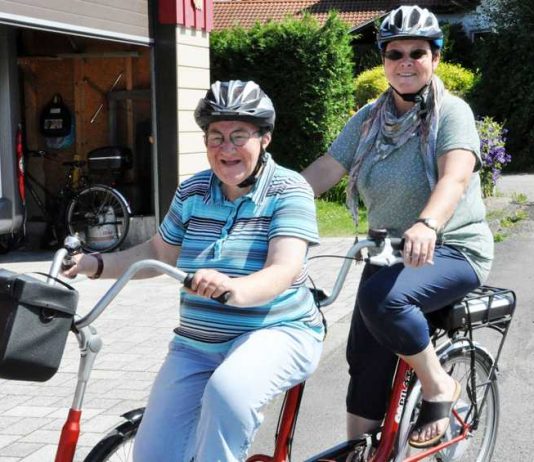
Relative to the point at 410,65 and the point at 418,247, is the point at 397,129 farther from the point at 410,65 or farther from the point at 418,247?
the point at 418,247

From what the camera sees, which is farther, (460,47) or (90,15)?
(460,47)

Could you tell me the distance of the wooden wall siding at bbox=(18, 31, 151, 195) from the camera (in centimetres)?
1150

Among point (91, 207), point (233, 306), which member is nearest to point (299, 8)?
point (91, 207)

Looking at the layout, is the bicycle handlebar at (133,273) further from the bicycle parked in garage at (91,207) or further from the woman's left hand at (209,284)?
the bicycle parked in garage at (91,207)

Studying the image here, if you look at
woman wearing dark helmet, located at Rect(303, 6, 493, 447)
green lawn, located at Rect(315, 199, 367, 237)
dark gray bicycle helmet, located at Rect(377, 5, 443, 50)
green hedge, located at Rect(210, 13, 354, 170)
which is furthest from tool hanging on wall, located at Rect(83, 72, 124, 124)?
dark gray bicycle helmet, located at Rect(377, 5, 443, 50)

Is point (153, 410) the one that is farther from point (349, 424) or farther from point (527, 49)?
point (527, 49)

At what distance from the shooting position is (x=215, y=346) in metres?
3.03

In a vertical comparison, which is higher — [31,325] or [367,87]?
[367,87]

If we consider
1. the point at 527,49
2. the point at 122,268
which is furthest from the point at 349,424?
the point at 527,49

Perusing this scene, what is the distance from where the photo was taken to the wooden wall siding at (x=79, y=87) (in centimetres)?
1150

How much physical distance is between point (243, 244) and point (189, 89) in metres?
7.83

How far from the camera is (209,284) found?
261 cm

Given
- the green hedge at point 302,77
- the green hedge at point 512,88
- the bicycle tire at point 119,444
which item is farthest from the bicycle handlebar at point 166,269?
the green hedge at point 512,88

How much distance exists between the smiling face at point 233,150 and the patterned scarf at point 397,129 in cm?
71
